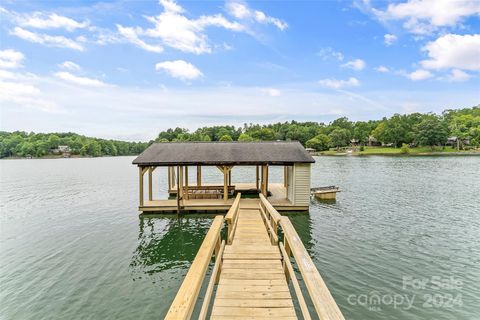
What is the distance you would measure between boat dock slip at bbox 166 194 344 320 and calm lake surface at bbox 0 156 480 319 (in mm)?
1916

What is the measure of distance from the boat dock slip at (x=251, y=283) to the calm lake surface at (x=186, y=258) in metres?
1.92

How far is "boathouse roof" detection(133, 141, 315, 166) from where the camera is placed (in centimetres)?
1490

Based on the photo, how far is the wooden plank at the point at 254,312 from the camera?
3666mm

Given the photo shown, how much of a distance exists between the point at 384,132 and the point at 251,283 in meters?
103

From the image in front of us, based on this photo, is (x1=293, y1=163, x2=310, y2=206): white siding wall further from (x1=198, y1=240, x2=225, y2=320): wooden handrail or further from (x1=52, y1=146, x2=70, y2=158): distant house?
(x1=52, y1=146, x2=70, y2=158): distant house

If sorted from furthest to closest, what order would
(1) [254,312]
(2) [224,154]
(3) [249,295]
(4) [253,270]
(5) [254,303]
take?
(2) [224,154], (4) [253,270], (3) [249,295], (5) [254,303], (1) [254,312]

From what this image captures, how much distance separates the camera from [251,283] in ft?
15.2

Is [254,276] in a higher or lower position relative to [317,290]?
lower

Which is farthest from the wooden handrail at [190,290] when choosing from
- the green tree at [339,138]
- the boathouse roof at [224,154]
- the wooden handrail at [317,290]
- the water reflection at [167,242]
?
the green tree at [339,138]

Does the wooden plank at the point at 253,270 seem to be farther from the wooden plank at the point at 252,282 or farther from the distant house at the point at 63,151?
the distant house at the point at 63,151

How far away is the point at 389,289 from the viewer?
7047 mm

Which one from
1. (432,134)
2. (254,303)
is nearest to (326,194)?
(254,303)

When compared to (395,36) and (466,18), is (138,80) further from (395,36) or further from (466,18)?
(466,18)

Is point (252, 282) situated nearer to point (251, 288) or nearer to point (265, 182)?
point (251, 288)
